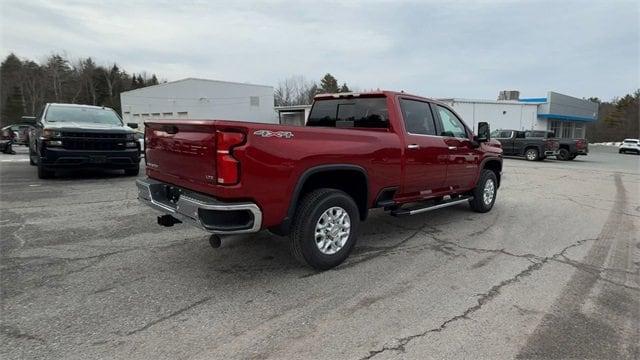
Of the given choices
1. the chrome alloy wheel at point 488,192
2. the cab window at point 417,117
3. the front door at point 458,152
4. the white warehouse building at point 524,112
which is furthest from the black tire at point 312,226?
the white warehouse building at point 524,112

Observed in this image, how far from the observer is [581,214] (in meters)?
7.96

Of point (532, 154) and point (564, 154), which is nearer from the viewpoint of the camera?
point (532, 154)

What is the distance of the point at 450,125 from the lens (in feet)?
21.6

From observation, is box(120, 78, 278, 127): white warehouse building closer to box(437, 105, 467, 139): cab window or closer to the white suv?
the white suv

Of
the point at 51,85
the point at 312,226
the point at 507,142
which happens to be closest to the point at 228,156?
the point at 312,226

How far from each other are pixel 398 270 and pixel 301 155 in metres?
1.66

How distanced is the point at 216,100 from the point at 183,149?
43734 millimetres

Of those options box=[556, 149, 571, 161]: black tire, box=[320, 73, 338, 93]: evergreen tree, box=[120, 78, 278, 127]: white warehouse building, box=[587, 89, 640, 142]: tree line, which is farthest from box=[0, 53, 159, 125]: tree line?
box=[587, 89, 640, 142]: tree line

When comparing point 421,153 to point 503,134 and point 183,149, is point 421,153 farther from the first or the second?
point 503,134

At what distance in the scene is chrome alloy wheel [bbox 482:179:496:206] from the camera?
24.8 feet

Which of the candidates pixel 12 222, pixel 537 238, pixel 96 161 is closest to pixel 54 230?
pixel 12 222

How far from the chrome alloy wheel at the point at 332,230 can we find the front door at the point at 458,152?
95.8 inches

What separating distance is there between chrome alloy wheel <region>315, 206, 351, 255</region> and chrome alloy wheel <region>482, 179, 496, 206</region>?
3.88 meters

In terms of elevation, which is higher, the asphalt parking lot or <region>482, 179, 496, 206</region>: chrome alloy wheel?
<region>482, 179, 496, 206</region>: chrome alloy wheel
